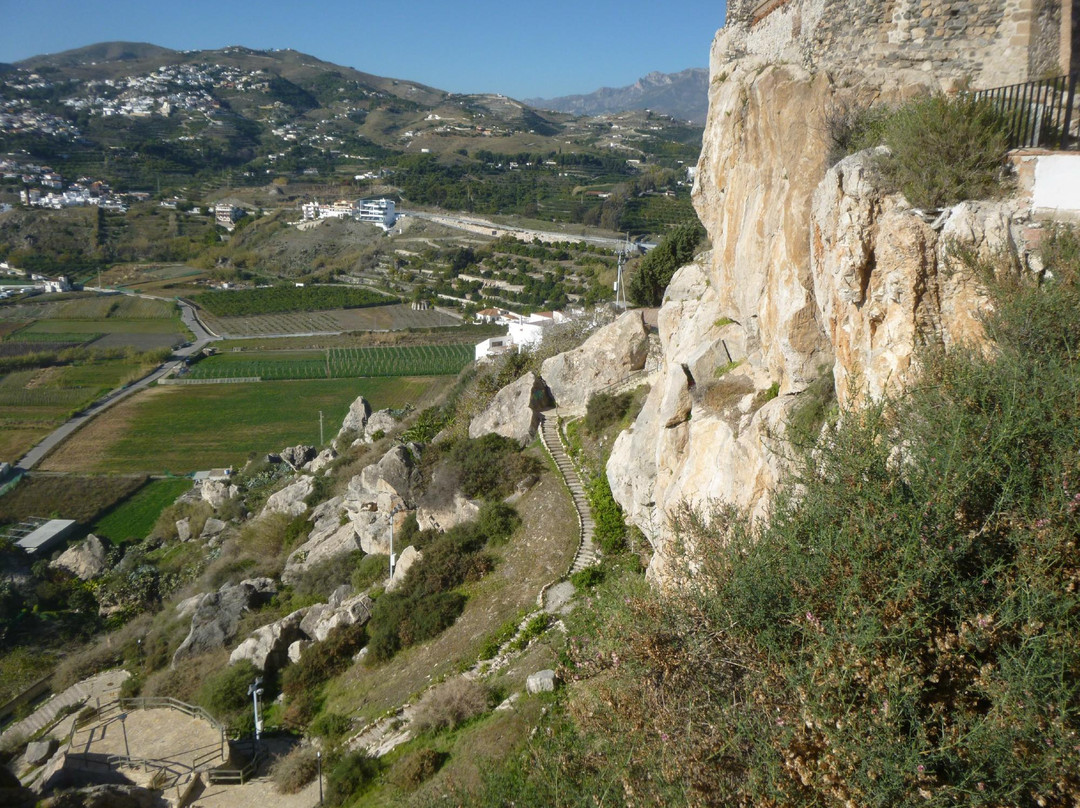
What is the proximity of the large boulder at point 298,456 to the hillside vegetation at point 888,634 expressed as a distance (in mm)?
32200

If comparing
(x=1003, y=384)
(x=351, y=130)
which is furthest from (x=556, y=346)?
(x=351, y=130)

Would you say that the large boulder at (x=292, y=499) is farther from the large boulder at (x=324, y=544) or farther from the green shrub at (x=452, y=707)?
the green shrub at (x=452, y=707)

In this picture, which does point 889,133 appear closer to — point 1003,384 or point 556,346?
point 1003,384

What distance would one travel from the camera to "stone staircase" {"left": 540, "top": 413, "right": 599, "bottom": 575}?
55.6ft

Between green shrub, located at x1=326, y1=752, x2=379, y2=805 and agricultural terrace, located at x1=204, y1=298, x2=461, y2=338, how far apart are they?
2245 inches

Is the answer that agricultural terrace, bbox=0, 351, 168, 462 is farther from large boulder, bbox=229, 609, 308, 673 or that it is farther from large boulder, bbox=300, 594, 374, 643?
large boulder, bbox=300, 594, 374, 643

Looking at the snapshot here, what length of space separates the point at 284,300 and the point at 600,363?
63.6m

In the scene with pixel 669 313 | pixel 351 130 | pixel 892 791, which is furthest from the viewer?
pixel 351 130

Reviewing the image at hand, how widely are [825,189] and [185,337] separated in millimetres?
68888

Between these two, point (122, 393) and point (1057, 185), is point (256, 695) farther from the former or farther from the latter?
point (122, 393)

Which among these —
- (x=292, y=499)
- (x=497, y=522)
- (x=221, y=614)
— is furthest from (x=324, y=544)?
(x=497, y=522)

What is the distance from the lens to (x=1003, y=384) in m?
5.64

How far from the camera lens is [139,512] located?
35781mm

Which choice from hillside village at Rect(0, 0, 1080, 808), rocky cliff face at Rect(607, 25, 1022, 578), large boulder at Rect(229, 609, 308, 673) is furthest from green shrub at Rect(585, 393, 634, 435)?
large boulder at Rect(229, 609, 308, 673)
